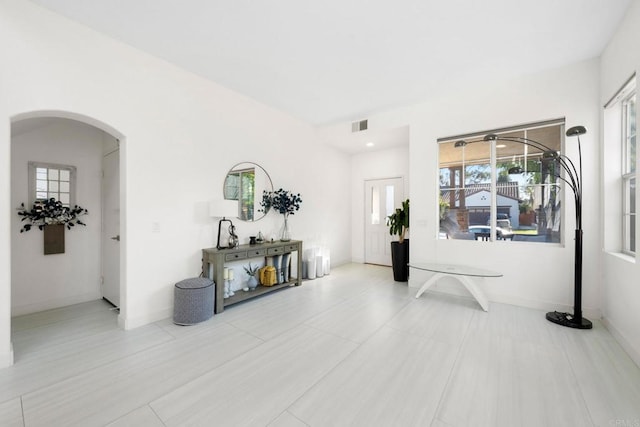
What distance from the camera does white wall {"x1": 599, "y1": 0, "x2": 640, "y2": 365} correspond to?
7.30 ft

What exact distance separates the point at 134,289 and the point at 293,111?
140 inches

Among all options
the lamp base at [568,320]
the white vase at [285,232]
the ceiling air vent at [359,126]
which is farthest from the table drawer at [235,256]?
the lamp base at [568,320]

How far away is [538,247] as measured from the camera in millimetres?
3367

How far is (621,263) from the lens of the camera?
252 cm

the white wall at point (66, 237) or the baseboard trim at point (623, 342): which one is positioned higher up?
the white wall at point (66, 237)

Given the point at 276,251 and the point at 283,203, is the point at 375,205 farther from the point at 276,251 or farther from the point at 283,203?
the point at 276,251

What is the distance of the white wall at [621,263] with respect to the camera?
2.23m

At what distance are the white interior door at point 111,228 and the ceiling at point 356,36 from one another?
5.51ft

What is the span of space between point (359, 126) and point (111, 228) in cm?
430

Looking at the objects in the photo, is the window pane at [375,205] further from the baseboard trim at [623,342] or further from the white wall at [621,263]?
the baseboard trim at [623,342]

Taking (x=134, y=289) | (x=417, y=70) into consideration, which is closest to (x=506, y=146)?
(x=417, y=70)

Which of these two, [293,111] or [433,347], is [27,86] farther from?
[433,347]

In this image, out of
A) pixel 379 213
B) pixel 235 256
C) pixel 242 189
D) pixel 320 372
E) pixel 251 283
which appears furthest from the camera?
pixel 379 213

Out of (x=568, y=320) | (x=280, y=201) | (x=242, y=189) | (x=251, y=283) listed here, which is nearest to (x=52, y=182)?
(x=242, y=189)
